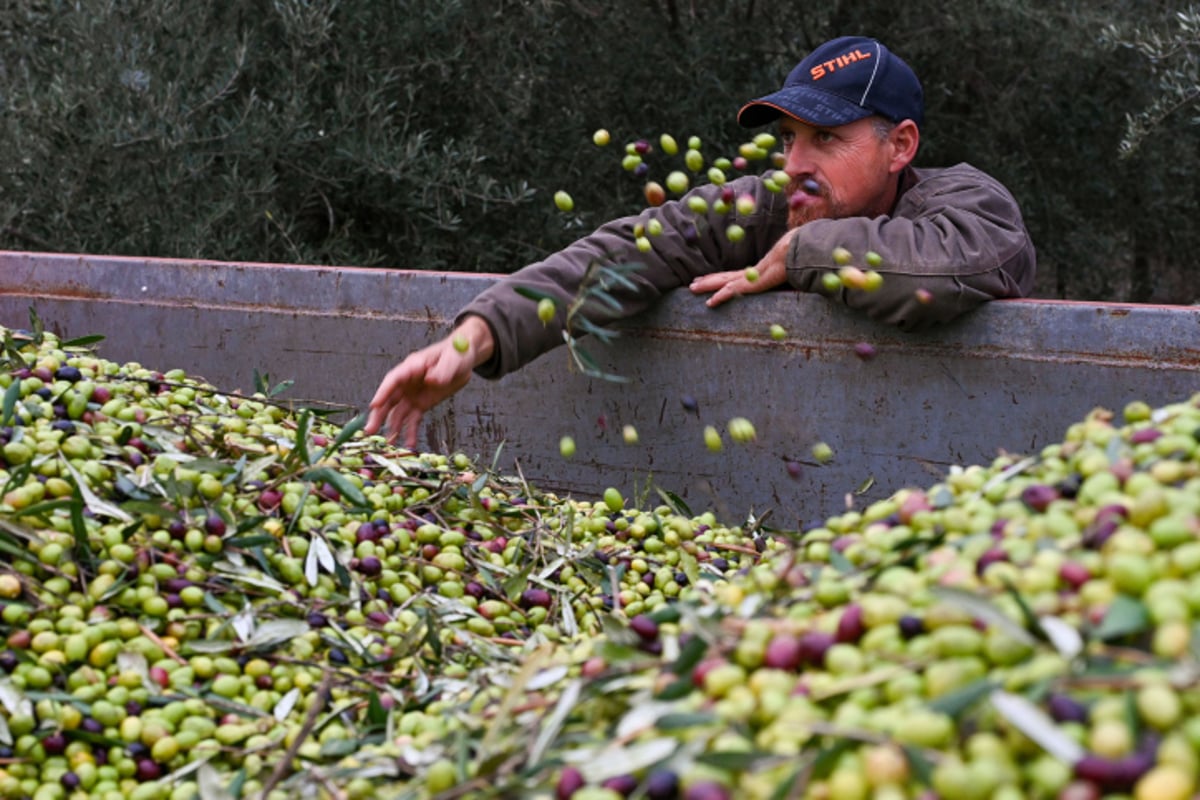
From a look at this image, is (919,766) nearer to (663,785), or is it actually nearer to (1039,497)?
(663,785)

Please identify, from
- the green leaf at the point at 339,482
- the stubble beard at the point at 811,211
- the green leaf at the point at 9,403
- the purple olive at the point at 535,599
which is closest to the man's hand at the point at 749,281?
the stubble beard at the point at 811,211

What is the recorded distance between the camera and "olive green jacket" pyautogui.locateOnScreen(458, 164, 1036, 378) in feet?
10.3

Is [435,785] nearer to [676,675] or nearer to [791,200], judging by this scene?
[676,675]

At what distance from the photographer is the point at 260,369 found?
4375 millimetres

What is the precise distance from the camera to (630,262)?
3676 mm

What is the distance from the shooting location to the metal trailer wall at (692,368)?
121 inches

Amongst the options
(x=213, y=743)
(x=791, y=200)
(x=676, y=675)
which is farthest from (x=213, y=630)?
(x=791, y=200)

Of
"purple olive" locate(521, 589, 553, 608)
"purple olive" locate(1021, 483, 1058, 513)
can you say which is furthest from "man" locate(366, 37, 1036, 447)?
"purple olive" locate(1021, 483, 1058, 513)

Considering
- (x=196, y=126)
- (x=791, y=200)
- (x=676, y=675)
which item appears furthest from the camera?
(x=196, y=126)

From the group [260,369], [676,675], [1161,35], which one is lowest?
[260,369]

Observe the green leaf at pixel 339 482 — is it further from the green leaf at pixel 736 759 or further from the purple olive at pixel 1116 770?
the purple olive at pixel 1116 770

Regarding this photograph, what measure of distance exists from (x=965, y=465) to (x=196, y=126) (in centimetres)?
457

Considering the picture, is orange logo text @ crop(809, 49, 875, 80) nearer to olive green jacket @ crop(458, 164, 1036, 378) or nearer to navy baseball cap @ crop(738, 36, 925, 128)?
navy baseball cap @ crop(738, 36, 925, 128)

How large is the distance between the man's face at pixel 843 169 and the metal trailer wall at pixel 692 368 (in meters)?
0.53
